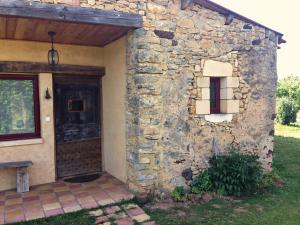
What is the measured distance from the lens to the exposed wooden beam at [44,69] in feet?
17.5

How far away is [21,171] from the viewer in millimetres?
5281

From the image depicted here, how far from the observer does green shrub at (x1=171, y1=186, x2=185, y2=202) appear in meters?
5.03

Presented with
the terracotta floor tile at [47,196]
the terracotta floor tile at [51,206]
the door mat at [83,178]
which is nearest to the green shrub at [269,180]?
the door mat at [83,178]

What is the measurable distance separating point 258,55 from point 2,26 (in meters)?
5.31

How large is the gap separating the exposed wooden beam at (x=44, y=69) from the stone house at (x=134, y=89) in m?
0.02

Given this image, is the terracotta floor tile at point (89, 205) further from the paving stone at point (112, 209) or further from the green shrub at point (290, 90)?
the green shrub at point (290, 90)

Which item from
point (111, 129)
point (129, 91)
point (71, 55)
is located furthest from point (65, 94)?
point (129, 91)

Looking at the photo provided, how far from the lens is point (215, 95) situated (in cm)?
603

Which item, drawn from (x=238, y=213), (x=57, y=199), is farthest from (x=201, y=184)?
(x=57, y=199)

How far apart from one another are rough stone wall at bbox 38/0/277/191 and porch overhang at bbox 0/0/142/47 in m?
0.21

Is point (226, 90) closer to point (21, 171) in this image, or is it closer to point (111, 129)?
point (111, 129)

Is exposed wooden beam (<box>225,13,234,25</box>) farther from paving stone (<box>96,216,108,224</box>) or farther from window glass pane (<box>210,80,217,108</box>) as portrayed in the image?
paving stone (<box>96,216,108,224</box>)

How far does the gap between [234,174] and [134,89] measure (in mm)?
2638

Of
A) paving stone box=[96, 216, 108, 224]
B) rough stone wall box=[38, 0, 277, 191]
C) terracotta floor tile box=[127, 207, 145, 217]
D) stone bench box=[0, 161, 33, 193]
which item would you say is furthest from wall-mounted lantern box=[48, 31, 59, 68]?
terracotta floor tile box=[127, 207, 145, 217]
